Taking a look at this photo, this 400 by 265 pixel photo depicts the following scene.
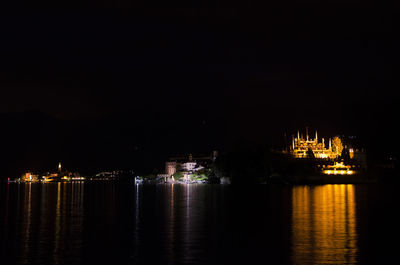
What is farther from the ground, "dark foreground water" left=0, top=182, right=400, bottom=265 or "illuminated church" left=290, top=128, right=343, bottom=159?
"illuminated church" left=290, top=128, right=343, bottom=159

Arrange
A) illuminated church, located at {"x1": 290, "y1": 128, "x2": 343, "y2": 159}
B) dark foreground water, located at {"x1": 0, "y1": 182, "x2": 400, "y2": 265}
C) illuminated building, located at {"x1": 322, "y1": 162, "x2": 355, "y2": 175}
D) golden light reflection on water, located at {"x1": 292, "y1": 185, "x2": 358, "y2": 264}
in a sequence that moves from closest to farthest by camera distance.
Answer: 1. golden light reflection on water, located at {"x1": 292, "y1": 185, "x2": 358, "y2": 264}
2. dark foreground water, located at {"x1": 0, "y1": 182, "x2": 400, "y2": 265}
3. illuminated building, located at {"x1": 322, "y1": 162, "x2": 355, "y2": 175}
4. illuminated church, located at {"x1": 290, "y1": 128, "x2": 343, "y2": 159}

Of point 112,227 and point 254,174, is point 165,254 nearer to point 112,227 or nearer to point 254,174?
point 112,227

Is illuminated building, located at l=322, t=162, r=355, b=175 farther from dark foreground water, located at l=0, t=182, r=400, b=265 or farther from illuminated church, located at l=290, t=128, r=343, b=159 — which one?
dark foreground water, located at l=0, t=182, r=400, b=265

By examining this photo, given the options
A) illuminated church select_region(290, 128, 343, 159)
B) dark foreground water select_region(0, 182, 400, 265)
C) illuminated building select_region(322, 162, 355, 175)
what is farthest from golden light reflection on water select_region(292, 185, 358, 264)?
illuminated church select_region(290, 128, 343, 159)

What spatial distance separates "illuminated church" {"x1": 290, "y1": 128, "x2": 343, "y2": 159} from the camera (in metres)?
150

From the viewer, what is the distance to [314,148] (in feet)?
505

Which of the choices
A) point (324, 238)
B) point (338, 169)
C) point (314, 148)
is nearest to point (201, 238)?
point (324, 238)

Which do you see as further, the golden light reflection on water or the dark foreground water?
the dark foreground water

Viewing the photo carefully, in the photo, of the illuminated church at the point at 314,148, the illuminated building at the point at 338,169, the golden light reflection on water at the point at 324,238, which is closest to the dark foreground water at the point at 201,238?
the golden light reflection on water at the point at 324,238

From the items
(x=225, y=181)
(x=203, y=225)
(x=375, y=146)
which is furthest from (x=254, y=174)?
(x=203, y=225)

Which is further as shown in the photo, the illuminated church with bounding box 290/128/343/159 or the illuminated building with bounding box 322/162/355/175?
the illuminated church with bounding box 290/128/343/159

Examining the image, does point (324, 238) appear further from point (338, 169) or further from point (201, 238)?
point (338, 169)

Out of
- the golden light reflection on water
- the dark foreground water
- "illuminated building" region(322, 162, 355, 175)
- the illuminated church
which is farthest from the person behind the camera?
the illuminated church

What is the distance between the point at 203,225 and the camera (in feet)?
103
